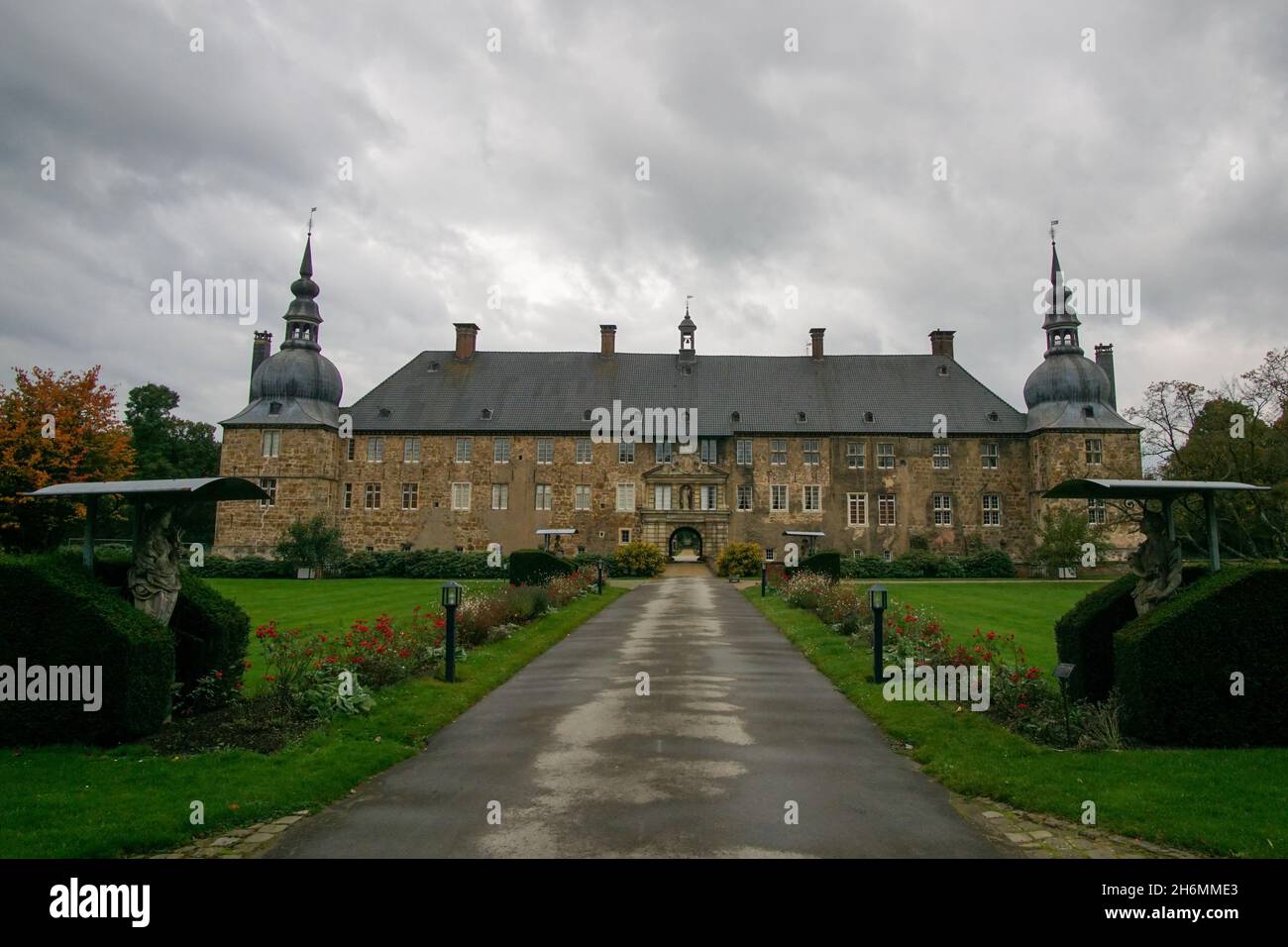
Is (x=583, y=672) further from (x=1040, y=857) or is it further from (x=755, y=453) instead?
(x=755, y=453)

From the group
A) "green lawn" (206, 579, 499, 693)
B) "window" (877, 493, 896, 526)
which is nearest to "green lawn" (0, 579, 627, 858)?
"green lawn" (206, 579, 499, 693)

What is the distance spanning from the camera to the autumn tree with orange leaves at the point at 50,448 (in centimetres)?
2903

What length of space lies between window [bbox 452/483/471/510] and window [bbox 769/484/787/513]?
17678 millimetres

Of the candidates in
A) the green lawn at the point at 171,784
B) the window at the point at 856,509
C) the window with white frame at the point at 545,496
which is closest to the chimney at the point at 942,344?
the window at the point at 856,509

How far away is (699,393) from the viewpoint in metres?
52.0

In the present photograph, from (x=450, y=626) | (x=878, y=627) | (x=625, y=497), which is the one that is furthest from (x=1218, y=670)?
(x=625, y=497)

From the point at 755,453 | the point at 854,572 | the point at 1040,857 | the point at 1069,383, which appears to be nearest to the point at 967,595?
the point at 854,572

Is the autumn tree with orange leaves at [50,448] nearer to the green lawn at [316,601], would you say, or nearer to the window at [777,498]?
the green lawn at [316,601]

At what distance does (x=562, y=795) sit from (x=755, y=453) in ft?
143

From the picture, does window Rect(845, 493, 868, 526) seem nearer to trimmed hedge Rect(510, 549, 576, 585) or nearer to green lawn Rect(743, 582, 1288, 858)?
trimmed hedge Rect(510, 549, 576, 585)

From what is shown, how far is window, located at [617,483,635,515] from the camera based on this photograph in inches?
1945

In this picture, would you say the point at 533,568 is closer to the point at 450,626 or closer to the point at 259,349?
the point at 450,626

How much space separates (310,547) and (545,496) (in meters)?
13.1

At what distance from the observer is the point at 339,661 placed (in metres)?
11.2
